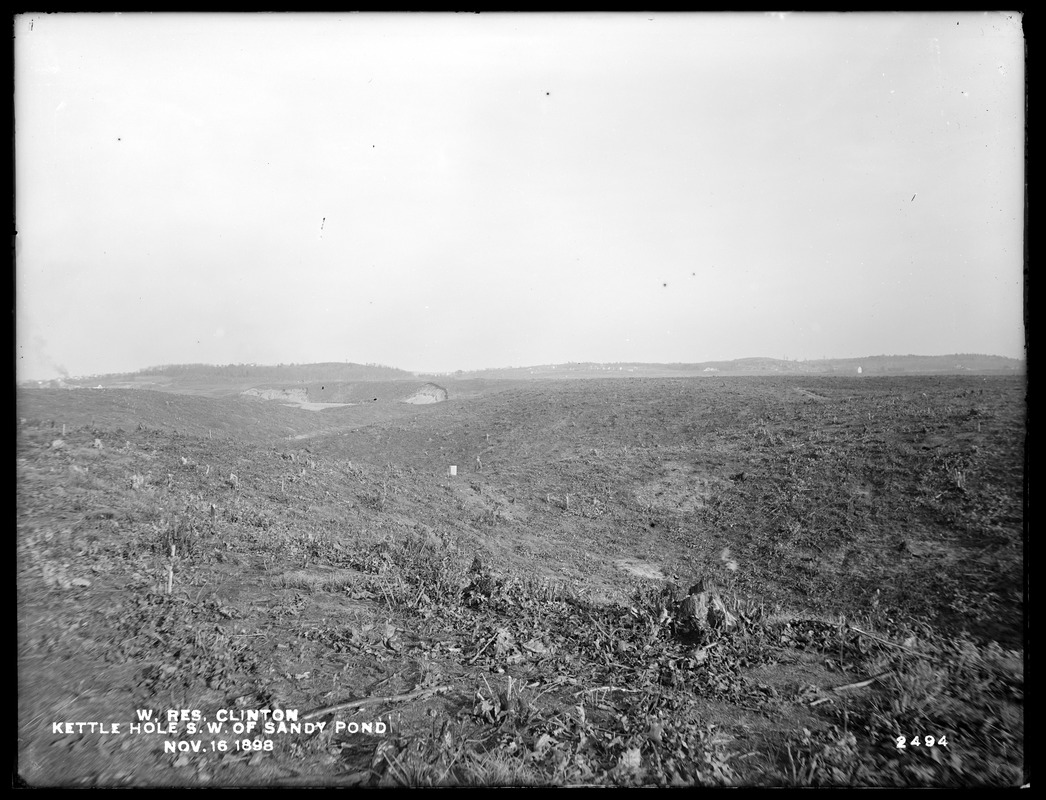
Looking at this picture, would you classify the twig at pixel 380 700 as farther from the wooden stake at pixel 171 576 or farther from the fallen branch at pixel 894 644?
the fallen branch at pixel 894 644

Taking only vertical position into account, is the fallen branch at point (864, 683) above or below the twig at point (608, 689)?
below

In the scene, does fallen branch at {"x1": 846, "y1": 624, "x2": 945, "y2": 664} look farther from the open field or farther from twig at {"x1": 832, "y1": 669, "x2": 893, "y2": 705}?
twig at {"x1": 832, "y1": 669, "x2": 893, "y2": 705}

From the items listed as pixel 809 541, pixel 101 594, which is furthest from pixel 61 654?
pixel 809 541

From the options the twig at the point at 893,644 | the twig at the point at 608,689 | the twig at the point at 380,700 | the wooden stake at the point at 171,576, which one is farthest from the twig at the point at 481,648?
the twig at the point at 893,644

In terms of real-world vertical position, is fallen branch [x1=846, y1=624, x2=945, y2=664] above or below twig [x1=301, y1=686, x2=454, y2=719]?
above

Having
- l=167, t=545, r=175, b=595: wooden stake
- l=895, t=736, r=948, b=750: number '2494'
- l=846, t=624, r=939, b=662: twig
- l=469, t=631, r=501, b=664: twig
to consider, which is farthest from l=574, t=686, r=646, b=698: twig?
l=167, t=545, r=175, b=595: wooden stake

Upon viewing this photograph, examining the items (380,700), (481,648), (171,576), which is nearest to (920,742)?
(481,648)

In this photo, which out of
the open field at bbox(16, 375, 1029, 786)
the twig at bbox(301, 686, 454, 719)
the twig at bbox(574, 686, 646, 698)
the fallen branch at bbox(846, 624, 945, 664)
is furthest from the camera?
the fallen branch at bbox(846, 624, 945, 664)
